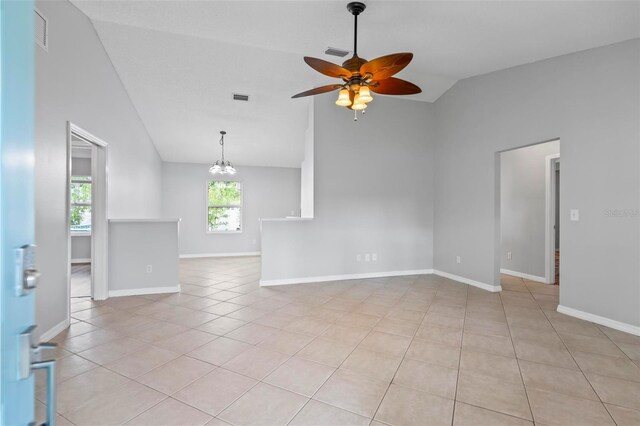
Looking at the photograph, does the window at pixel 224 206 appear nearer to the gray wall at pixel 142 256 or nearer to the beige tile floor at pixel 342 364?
the gray wall at pixel 142 256

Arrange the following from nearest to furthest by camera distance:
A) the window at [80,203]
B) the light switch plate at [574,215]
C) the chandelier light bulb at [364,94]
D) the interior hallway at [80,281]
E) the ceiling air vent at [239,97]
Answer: the chandelier light bulb at [364,94]
the light switch plate at [574,215]
the interior hallway at [80,281]
the ceiling air vent at [239,97]
the window at [80,203]

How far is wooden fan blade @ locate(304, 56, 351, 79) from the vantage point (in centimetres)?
258

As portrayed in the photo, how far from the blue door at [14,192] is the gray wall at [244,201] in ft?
26.1

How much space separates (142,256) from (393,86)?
4.00m

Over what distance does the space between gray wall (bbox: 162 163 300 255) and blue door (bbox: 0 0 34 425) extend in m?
7.96

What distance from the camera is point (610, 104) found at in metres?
3.26

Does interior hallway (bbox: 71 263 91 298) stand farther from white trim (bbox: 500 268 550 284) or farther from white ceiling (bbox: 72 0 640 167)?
white trim (bbox: 500 268 550 284)

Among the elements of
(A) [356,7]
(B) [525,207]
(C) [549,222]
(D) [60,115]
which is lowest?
(C) [549,222]

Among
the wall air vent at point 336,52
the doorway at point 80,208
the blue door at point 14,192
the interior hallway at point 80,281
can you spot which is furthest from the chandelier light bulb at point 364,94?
the doorway at point 80,208

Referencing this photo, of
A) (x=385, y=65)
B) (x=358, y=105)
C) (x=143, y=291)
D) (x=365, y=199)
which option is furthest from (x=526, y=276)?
(x=143, y=291)

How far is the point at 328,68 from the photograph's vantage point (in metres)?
2.64

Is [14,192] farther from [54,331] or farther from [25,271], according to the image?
[54,331]

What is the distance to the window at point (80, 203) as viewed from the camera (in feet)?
24.7

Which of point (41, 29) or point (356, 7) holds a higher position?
point (356, 7)
